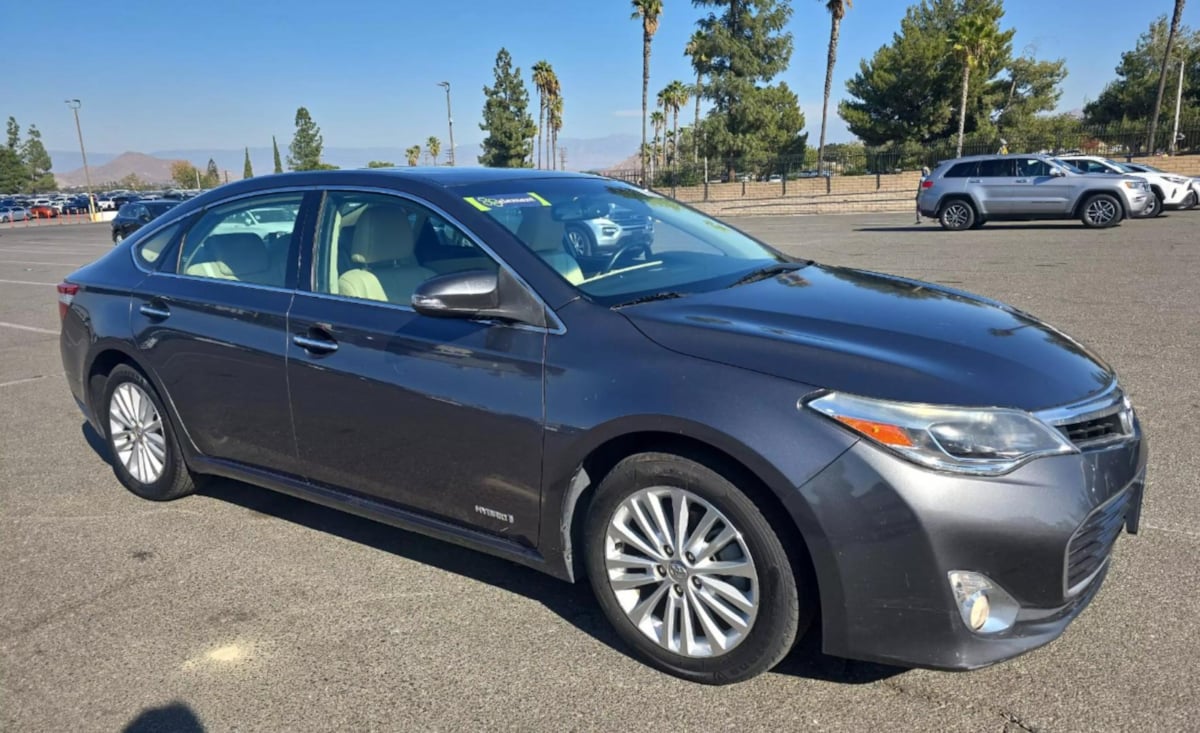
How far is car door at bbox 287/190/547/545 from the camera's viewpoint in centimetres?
310

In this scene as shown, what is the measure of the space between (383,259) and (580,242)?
846 mm

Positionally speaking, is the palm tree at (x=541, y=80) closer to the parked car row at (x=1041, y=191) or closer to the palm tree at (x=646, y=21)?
the palm tree at (x=646, y=21)

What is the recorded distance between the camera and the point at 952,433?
2445 millimetres

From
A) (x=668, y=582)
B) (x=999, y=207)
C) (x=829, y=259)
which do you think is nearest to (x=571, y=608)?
(x=668, y=582)

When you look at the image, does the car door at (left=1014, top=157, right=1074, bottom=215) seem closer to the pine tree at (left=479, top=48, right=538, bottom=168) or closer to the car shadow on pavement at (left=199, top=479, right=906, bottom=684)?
the car shadow on pavement at (left=199, top=479, right=906, bottom=684)

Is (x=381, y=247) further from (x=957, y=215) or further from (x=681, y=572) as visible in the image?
(x=957, y=215)

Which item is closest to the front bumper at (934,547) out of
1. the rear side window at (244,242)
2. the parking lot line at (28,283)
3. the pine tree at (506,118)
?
the rear side window at (244,242)

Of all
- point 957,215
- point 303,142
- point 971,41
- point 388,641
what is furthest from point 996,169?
point 303,142

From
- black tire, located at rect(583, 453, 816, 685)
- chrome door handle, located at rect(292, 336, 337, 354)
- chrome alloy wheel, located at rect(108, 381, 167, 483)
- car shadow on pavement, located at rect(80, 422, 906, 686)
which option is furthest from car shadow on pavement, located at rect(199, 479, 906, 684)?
chrome door handle, located at rect(292, 336, 337, 354)

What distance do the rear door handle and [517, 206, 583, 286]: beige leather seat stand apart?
1951 millimetres

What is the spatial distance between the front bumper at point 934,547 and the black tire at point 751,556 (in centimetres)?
11

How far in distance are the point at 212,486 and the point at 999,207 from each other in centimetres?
1901

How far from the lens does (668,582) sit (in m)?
2.87

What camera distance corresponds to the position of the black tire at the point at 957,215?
66.4ft
